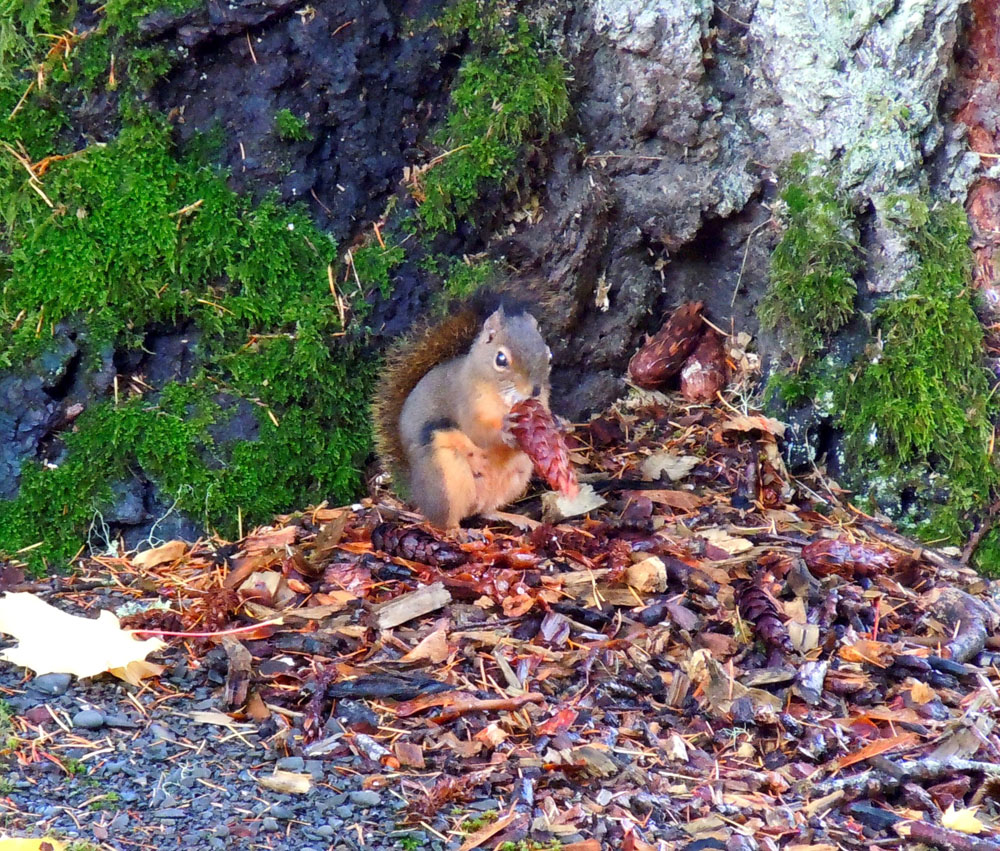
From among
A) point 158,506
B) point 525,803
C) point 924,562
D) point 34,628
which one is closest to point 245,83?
point 158,506

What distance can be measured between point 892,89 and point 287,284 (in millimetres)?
2482

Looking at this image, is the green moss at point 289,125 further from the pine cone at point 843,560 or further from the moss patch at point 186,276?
the pine cone at point 843,560

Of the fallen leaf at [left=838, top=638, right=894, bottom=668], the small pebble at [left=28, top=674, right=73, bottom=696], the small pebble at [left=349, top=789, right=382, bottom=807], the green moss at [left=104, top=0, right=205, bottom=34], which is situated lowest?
the fallen leaf at [left=838, top=638, right=894, bottom=668]

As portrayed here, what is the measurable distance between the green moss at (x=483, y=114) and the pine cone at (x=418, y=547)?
1.22 meters

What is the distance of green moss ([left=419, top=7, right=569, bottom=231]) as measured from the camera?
14.5ft

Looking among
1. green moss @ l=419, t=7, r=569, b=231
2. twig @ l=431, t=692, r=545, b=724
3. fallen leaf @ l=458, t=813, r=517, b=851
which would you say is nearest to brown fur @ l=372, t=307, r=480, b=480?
green moss @ l=419, t=7, r=569, b=231

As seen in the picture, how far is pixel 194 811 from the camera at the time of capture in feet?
8.65

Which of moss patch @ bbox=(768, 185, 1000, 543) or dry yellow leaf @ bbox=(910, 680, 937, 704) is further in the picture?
moss patch @ bbox=(768, 185, 1000, 543)

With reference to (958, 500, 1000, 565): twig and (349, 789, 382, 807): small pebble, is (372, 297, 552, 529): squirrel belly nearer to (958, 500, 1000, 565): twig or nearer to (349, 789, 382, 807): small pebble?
(349, 789, 382, 807): small pebble

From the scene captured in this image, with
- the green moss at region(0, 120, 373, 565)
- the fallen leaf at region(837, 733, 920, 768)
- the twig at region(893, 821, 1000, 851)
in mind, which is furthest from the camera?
the green moss at region(0, 120, 373, 565)

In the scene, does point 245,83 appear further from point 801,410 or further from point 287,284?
point 801,410

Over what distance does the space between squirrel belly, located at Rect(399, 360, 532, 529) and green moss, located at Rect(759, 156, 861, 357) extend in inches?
49.6

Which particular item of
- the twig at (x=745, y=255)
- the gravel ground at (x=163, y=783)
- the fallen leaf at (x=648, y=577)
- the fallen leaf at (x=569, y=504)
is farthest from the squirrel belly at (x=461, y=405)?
the gravel ground at (x=163, y=783)

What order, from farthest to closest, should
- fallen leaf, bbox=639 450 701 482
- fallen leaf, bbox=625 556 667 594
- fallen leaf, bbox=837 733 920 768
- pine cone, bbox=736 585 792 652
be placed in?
1. fallen leaf, bbox=639 450 701 482
2. fallen leaf, bbox=625 556 667 594
3. pine cone, bbox=736 585 792 652
4. fallen leaf, bbox=837 733 920 768
